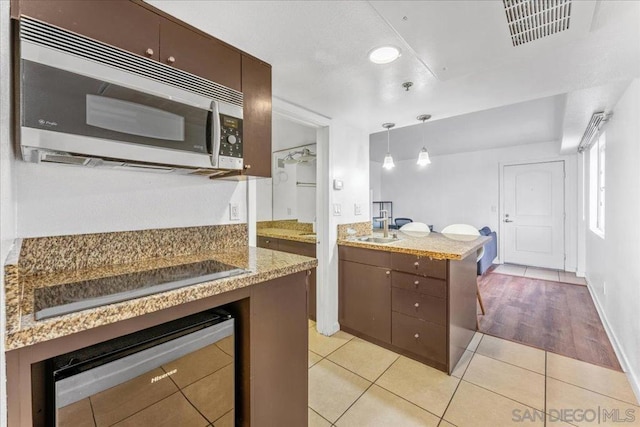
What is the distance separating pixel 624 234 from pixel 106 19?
3326 mm

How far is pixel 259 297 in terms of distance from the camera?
1162mm

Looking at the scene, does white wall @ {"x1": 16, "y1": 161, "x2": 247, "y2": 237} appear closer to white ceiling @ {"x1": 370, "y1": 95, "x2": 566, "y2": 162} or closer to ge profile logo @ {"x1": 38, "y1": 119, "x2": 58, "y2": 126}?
ge profile logo @ {"x1": 38, "y1": 119, "x2": 58, "y2": 126}

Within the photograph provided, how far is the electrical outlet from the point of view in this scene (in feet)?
5.61

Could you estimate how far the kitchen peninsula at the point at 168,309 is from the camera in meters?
0.67

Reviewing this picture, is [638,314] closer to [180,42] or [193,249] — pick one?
[193,249]

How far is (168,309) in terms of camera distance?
35.7 inches

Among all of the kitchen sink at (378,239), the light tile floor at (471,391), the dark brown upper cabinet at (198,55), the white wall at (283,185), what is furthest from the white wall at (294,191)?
the dark brown upper cabinet at (198,55)

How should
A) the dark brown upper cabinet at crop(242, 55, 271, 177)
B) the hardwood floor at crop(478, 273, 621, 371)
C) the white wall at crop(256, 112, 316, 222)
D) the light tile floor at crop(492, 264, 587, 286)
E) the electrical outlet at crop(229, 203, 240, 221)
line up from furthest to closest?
the light tile floor at crop(492, 264, 587, 286) → the white wall at crop(256, 112, 316, 222) → the hardwood floor at crop(478, 273, 621, 371) → the electrical outlet at crop(229, 203, 240, 221) → the dark brown upper cabinet at crop(242, 55, 271, 177)

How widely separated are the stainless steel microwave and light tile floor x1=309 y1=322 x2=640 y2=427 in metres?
1.62

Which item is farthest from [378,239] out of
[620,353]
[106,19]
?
[106,19]

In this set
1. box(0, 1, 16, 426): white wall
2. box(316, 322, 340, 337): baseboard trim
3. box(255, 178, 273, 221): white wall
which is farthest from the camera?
box(255, 178, 273, 221): white wall

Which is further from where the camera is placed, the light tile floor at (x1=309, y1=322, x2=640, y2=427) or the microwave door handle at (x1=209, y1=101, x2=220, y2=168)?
the light tile floor at (x1=309, y1=322, x2=640, y2=427)

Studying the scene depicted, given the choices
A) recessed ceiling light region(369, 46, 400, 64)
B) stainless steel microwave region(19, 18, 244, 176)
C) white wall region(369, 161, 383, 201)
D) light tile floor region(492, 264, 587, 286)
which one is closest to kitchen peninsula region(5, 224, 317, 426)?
stainless steel microwave region(19, 18, 244, 176)

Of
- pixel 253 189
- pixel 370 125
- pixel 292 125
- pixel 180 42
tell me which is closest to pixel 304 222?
pixel 292 125
